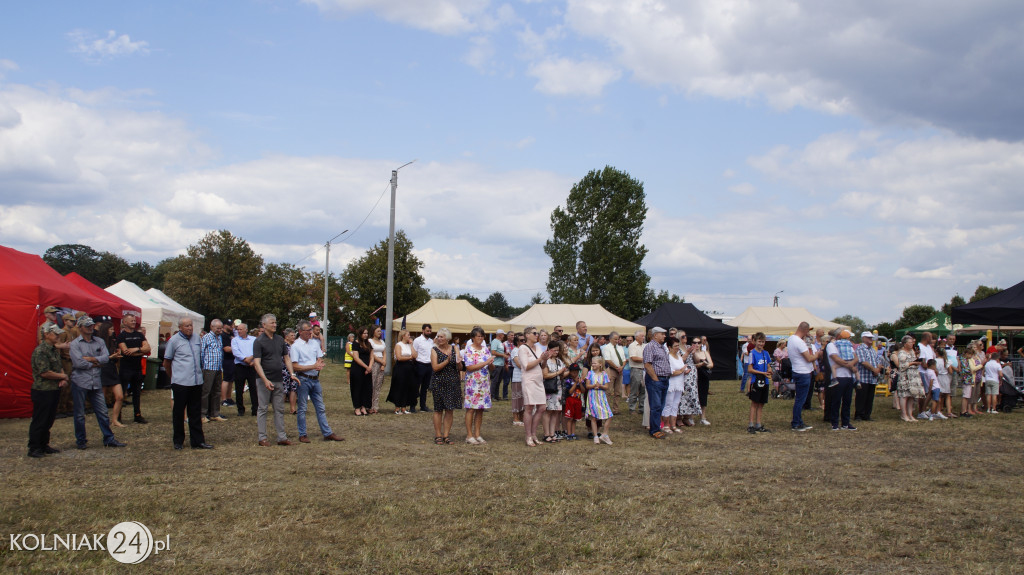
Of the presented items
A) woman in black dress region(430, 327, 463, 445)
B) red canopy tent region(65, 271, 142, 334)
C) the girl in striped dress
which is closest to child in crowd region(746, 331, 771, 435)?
the girl in striped dress

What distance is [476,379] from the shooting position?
9578 millimetres

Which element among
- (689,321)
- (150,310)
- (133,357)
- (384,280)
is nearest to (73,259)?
(384,280)

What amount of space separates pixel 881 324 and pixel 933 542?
2595 inches

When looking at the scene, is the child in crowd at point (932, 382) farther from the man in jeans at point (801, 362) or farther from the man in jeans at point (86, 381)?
the man in jeans at point (86, 381)

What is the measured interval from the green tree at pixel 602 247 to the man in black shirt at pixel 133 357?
36809 millimetres

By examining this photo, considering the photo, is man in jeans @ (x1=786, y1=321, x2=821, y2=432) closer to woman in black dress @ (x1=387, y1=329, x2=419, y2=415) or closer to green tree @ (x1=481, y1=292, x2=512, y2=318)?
woman in black dress @ (x1=387, y1=329, x2=419, y2=415)

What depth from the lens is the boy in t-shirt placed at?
1433 centimetres

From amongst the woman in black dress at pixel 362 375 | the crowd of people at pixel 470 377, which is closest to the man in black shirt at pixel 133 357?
the crowd of people at pixel 470 377

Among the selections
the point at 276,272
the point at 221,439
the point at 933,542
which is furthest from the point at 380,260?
the point at 933,542

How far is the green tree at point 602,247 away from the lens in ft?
155

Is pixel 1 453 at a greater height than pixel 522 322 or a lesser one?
lesser

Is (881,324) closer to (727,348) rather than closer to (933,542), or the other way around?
(727,348)

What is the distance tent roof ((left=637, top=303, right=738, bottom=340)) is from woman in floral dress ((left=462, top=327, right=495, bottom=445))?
660 inches

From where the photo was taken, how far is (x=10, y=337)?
11.8 metres
